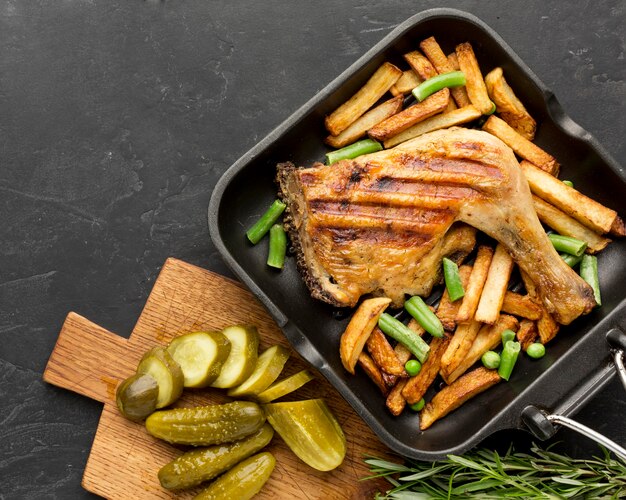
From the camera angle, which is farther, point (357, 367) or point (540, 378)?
point (357, 367)

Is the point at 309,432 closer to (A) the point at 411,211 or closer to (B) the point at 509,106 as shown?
(A) the point at 411,211

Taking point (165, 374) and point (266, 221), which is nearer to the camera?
point (165, 374)

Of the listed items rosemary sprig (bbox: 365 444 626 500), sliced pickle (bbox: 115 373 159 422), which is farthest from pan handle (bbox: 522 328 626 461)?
sliced pickle (bbox: 115 373 159 422)

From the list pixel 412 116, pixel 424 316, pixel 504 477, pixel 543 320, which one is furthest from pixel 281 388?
pixel 412 116

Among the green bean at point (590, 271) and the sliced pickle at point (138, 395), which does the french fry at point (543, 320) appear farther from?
the sliced pickle at point (138, 395)

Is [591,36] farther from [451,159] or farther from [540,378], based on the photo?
[540,378]

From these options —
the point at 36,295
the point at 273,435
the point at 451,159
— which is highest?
the point at 451,159

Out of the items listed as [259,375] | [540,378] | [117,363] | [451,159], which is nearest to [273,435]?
[259,375]
